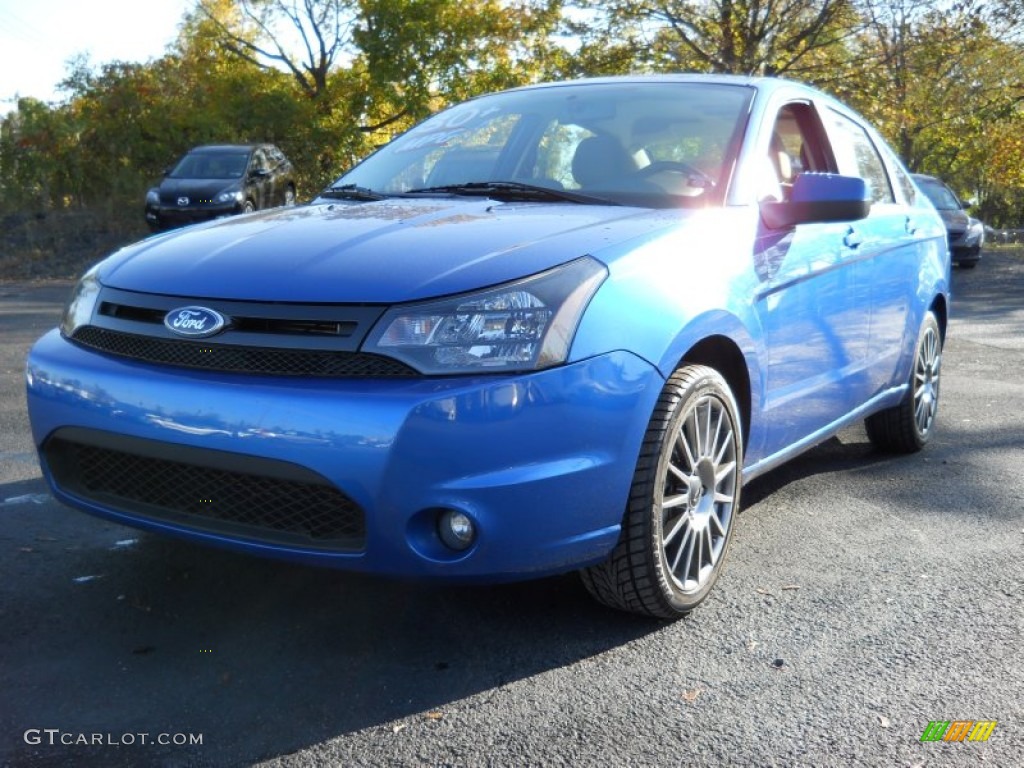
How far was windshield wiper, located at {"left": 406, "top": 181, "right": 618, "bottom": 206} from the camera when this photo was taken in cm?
372

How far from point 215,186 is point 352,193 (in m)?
16.4

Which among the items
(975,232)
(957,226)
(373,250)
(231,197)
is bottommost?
(975,232)

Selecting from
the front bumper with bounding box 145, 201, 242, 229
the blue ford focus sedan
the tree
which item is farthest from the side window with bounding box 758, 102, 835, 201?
the tree

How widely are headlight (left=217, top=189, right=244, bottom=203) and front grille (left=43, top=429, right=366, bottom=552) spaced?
56.4 ft

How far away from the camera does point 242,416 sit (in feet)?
8.80

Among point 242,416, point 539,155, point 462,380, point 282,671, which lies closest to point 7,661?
point 282,671

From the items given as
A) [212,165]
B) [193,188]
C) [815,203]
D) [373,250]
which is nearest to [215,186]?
[193,188]

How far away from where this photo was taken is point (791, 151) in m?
4.42

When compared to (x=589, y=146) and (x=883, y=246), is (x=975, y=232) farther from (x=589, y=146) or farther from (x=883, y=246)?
(x=589, y=146)

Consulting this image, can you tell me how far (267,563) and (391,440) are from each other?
1.27 meters

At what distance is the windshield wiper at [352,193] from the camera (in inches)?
161

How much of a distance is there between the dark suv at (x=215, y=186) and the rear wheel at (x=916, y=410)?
46.4 feet

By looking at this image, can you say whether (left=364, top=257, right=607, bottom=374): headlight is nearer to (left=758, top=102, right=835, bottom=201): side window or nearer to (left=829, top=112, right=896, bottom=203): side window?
(left=758, top=102, right=835, bottom=201): side window

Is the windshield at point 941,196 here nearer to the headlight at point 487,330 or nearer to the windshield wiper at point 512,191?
the windshield wiper at point 512,191
